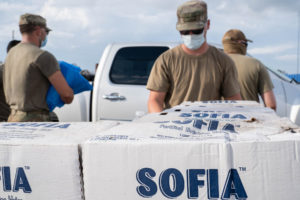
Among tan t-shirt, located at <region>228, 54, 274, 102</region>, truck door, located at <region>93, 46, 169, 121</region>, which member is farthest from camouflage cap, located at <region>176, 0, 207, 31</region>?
truck door, located at <region>93, 46, 169, 121</region>

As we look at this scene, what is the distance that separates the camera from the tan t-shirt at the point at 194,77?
227 centimetres

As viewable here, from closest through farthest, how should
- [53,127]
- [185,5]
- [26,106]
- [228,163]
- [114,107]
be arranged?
[228,163], [53,127], [185,5], [26,106], [114,107]

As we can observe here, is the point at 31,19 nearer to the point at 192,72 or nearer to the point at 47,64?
the point at 47,64

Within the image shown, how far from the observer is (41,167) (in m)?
1.17

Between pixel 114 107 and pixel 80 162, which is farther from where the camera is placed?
pixel 114 107

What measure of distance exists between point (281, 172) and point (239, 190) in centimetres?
14

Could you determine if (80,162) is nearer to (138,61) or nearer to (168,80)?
(168,80)

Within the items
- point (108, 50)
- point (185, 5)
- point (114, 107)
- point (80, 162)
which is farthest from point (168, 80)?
point (108, 50)

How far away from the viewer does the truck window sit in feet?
15.3

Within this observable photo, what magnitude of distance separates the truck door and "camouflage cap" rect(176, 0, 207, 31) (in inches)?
86.8

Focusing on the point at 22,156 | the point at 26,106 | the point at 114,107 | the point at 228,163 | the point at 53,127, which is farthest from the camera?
the point at 114,107

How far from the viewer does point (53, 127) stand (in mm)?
1413

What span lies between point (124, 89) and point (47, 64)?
2.12m

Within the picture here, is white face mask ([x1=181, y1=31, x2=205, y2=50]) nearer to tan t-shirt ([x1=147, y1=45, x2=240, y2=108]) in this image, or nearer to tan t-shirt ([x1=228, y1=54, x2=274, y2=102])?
tan t-shirt ([x1=147, y1=45, x2=240, y2=108])
